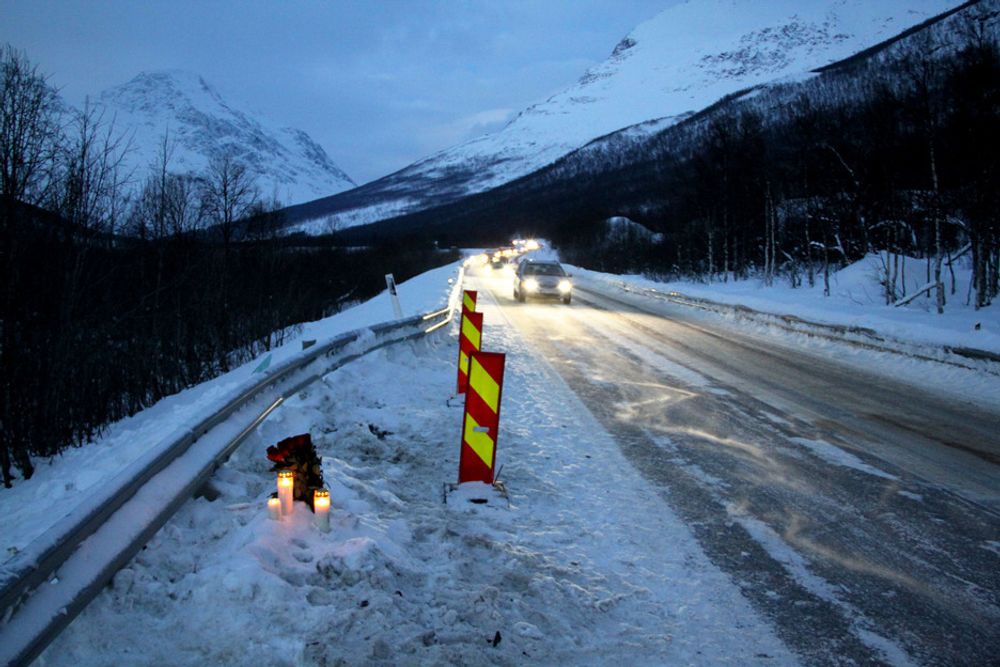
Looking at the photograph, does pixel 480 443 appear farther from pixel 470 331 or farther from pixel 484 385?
pixel 470 331

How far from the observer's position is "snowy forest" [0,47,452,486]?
10.2 meters

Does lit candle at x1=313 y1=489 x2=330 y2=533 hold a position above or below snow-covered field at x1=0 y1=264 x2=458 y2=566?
above

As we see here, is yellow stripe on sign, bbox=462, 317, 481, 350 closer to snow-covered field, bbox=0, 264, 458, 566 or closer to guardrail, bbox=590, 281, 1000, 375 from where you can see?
snow-covered field, bbox=0, 264, 458, 566

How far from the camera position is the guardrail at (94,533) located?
2295 millimetres

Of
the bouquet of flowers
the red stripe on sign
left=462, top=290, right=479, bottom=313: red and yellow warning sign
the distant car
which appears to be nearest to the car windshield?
the distant car

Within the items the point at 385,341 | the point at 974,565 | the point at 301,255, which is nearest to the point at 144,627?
the point at 974,565

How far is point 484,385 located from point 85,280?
36.1 ft

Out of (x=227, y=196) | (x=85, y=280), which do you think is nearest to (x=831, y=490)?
(x=85, y=280)

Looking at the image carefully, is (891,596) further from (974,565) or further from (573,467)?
(573,467)

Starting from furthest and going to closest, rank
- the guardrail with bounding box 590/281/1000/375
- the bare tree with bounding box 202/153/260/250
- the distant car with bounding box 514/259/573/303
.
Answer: the bare tree with bounding box 202/153/260/250, the distant car with bounding box 514/259/573/303, the guardrail with bounding box 590/281/1000/375

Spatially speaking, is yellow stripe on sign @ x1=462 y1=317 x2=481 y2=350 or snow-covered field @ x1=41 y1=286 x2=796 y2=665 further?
yellow stripe on sign @ x1=462 y1=317 x2=481 y2=350

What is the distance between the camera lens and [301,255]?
194 feet

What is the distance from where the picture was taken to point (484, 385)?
5242mm

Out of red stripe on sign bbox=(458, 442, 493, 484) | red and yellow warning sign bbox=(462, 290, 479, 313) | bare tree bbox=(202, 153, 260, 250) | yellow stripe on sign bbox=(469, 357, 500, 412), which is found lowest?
red stripe on sign bbox=(458, 442, 493, 484)
